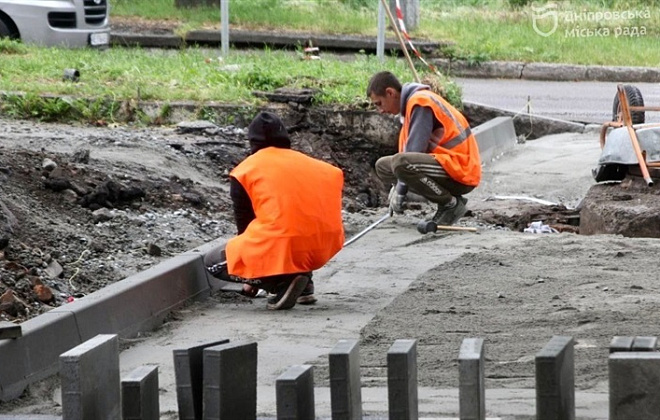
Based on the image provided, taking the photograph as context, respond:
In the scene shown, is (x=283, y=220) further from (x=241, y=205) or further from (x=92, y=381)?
(x=92, y=381)

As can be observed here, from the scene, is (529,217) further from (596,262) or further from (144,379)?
(144,379)

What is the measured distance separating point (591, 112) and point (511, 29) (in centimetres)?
669

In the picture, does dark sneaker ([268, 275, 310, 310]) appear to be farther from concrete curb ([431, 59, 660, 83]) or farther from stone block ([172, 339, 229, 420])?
concrete curb ([431, 59, 660, 83])

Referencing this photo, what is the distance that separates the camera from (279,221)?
7.80 meters

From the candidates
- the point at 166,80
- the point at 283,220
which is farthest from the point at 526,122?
the point at 283,220

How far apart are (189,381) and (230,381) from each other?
0.17 meters

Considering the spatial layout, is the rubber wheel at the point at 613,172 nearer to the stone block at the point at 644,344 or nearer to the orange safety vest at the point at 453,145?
the orange safety vest at the point at 453,145

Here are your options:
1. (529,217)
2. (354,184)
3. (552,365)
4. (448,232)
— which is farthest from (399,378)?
(354,184)

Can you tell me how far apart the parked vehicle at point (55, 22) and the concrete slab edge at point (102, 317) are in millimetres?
10259

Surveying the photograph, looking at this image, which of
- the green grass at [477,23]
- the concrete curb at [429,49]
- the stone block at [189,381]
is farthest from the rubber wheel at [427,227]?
the green grass at [477,23]

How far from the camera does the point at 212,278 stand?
332 inches

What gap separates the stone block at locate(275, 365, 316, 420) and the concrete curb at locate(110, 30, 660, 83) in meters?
15.4

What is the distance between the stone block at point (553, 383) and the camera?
13.5 ft

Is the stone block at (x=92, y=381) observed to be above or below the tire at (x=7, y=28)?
above
